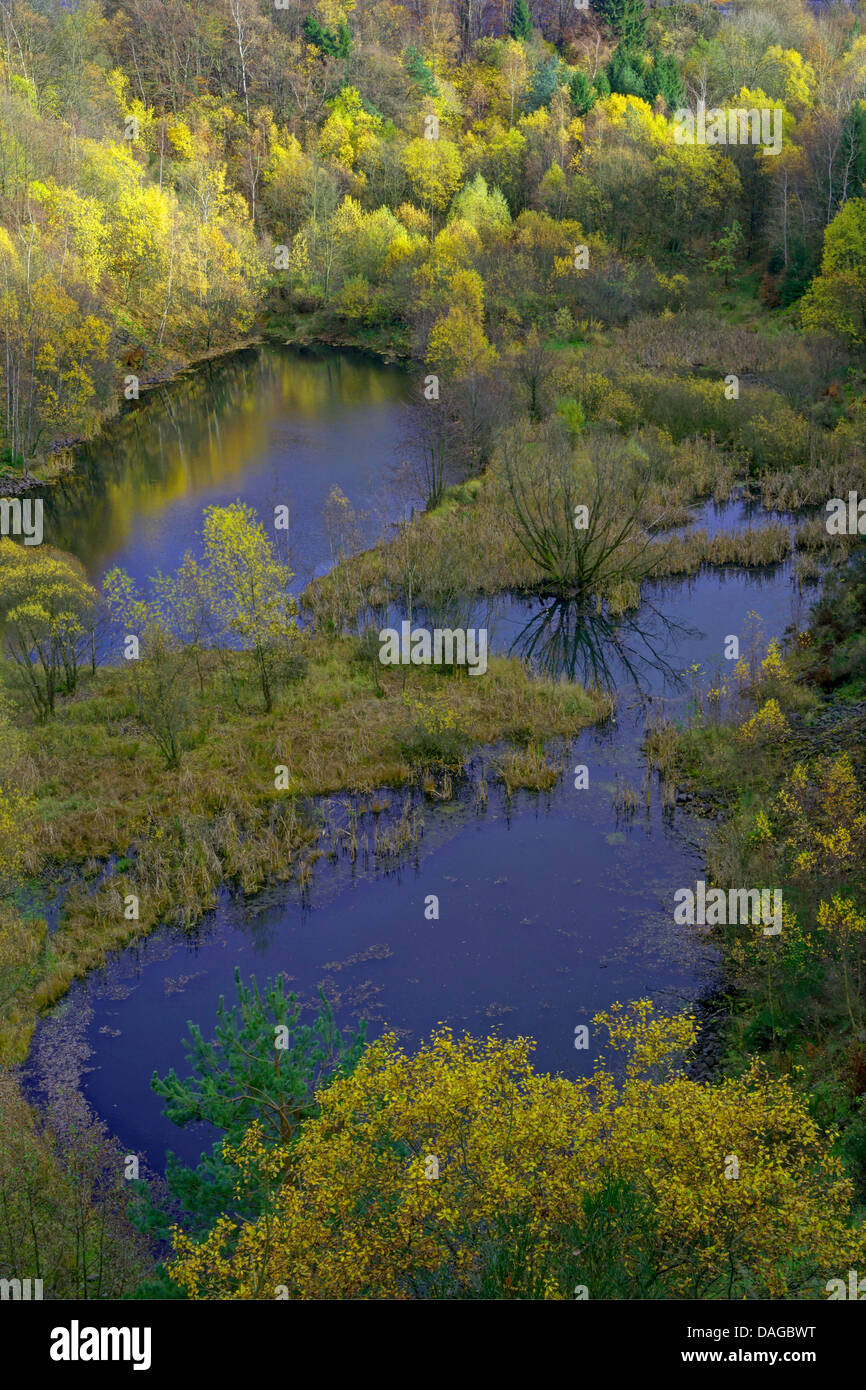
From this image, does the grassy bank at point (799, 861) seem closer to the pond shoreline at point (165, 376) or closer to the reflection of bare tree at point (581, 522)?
the reflection of bare tree at point (581, 522)

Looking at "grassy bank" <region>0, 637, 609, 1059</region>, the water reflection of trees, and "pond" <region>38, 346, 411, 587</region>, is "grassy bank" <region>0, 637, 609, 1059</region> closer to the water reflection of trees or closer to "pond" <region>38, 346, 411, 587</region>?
the water reflection of trees

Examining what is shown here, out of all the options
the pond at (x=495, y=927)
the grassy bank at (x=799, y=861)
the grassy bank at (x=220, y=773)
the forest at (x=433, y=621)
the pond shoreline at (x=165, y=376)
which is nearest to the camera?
the forest at (x=433, y=621)

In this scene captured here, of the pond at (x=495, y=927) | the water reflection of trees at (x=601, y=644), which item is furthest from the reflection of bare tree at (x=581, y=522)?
the pond at (x=495, y=927)

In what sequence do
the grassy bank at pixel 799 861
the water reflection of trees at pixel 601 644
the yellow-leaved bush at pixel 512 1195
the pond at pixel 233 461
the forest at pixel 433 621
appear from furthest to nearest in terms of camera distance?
the pond at pixel 233 461, the water reflection of trees at pixel 601 644, the grassy bank at pixel 799 861, the forest at pixel 433 621, the yellow-leaved bush at pixel 512 1195

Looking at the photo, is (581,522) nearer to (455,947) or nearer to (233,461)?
(455,947)

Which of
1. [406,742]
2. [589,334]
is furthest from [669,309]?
[406,742]

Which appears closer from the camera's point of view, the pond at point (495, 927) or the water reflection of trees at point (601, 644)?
the pond at point (495, 927)
